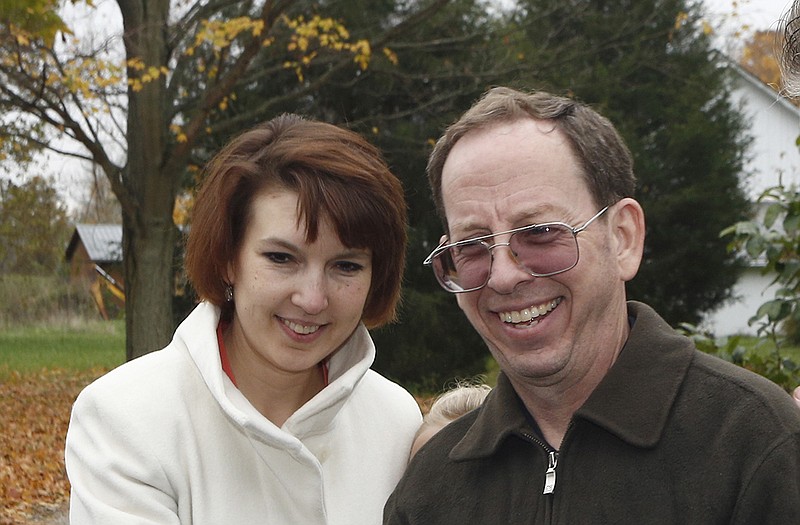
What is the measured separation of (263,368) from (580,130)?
1.41 m

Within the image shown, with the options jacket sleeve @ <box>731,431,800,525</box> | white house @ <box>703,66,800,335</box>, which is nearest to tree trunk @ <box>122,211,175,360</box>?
jacket sleeve @ <box>731,431,800,525</box>

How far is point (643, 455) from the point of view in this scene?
7.82 ft

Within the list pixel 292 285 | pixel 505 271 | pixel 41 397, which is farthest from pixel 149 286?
pixel 505 271

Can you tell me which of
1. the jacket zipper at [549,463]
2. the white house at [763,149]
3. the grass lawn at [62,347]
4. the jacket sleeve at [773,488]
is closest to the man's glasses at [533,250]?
the jacket zipper at [549,463]

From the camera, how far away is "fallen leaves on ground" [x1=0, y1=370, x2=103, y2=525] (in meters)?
8.60

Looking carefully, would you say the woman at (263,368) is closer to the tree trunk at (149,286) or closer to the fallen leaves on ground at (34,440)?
the fallen leaves on ground at (34,440)

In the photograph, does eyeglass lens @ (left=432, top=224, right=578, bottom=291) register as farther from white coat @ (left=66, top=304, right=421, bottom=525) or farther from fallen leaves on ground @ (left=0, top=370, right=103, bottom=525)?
fallen leaves on ground @ (left=0, top=370, right=103, bottom=525)

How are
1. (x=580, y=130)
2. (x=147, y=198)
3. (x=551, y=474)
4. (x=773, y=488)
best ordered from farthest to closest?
Answer: (x=147, y=198), (x=580, y=130), (x=551, y=474), (x=773, y=488)

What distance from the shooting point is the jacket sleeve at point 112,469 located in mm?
2975

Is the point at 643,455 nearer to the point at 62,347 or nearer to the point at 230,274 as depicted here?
the point at 230,274

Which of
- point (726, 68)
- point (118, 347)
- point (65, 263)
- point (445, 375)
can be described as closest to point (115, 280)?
point (118, 347)

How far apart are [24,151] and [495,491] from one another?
38.8ft

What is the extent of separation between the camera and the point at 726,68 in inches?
747

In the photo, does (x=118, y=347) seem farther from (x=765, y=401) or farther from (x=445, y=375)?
(x=765, y=401)
